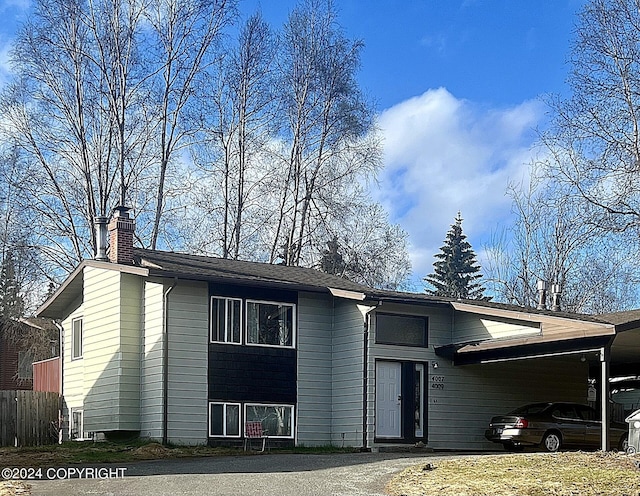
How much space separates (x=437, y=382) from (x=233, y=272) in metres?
5.79

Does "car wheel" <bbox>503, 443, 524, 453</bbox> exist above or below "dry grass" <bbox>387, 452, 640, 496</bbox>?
below

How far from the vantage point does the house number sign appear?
2478 cm

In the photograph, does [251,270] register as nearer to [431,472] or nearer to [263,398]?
[263,398]

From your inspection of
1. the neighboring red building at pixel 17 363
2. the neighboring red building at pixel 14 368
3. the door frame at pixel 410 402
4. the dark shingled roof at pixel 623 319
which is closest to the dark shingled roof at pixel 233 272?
the door frame at pixel 410 402

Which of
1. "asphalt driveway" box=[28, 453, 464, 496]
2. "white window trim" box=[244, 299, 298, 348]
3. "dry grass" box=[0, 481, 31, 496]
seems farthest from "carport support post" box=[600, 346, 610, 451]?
"dry grass" box=[0, 481, 31, 496]

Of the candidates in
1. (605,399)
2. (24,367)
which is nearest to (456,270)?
(24,367)

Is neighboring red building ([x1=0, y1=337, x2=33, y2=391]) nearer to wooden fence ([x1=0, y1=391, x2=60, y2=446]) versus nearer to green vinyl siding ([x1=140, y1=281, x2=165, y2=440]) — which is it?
wooden fence ([x1=0, y1=391, x2=60, y2=446])

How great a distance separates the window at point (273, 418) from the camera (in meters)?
23.8

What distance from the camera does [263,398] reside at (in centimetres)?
2397

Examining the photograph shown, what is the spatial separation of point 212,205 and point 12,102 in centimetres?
833

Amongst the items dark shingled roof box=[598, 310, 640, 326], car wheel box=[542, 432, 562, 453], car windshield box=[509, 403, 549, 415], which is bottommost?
car wheel box=[542, 432, 562, 453]

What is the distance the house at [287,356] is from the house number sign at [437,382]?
28mm

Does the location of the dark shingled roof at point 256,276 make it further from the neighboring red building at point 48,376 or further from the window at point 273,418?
the neighboring red building at point 48,376

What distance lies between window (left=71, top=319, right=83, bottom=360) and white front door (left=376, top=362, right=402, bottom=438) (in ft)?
27.4
